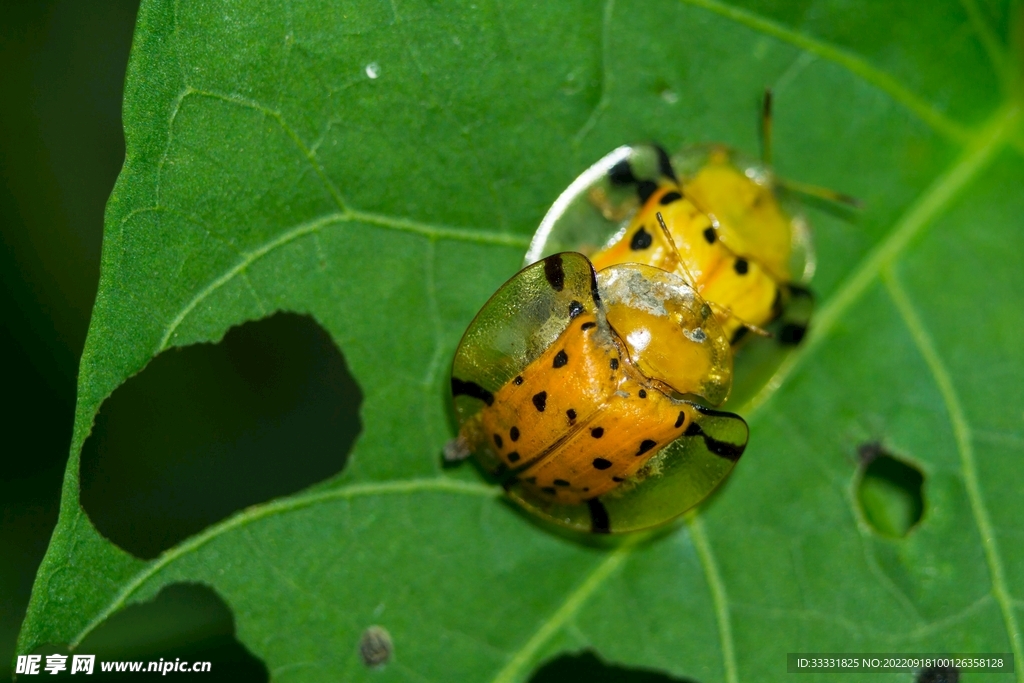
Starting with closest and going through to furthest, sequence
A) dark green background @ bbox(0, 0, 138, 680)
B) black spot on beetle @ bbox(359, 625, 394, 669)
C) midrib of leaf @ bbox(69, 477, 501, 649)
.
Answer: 1. midrib of leaf @ bbox(69, 477, 501, 649)
2. black spot on beetle @ bbox(359, 625, 394, 669)
3. dark green background @ bbox(0, 0, 138, 680)

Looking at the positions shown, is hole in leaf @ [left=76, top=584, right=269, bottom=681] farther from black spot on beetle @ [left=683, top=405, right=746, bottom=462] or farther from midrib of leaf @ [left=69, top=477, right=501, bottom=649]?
black spot on beetle @ [left=683, top=405, right=746, bottom=462]

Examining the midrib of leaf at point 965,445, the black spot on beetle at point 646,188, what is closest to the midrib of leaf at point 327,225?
the black spot on beetle at point 646,188

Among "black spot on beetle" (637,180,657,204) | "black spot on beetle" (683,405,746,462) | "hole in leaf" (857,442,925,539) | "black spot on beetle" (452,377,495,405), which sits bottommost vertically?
"hole in leaf" (857,442,925,539)

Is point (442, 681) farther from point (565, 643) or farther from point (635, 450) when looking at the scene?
point (635, 450)

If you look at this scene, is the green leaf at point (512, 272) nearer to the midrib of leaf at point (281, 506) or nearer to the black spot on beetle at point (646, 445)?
the midrib of leaf at point (281, 506)

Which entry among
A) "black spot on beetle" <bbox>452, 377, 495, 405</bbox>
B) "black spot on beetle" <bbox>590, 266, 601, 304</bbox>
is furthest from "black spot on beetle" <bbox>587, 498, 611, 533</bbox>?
"black spot on beetle" <bbox>590, 266, 601, 304</bbox>

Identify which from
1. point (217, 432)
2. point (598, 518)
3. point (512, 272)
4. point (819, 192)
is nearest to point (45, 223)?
point (217, 432)

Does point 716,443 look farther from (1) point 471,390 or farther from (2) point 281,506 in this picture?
(2) point 281,506
